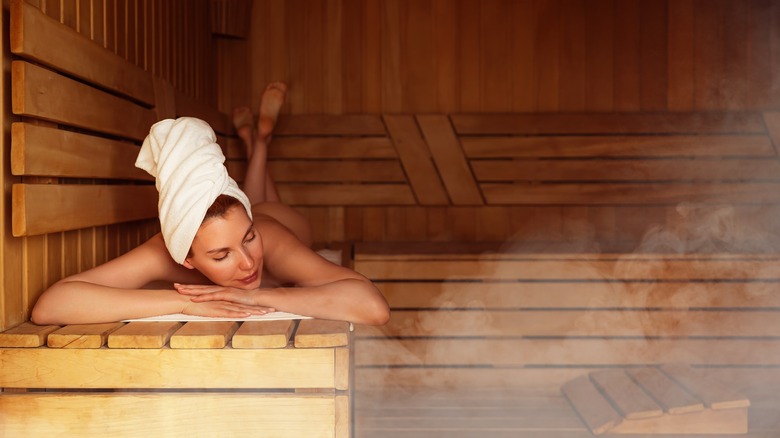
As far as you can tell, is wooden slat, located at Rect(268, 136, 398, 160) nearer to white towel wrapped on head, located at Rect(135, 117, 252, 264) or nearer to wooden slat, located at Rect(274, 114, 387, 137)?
wooden slat, located at Rect(274, 114, 387, 137)

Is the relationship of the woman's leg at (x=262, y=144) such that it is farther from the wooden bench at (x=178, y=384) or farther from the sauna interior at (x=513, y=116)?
the wooden bench at (x=178, y=384)

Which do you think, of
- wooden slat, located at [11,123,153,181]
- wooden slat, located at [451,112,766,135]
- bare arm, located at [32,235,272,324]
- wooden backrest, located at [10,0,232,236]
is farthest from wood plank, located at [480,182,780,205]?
bare arm, located at [32,235,272,324]

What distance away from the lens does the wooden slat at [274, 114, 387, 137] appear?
391 centimetres

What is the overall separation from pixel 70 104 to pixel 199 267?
56cm

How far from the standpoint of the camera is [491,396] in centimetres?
301

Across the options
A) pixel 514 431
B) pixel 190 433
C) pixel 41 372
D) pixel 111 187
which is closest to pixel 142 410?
pixel 190 433

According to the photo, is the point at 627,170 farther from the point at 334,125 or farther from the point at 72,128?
the point at 72,128

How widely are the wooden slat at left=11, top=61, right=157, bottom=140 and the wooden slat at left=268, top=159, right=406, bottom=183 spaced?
132cm

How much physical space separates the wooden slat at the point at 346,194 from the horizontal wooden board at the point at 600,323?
3.06 ft

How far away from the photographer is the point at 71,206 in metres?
Result: 1.96

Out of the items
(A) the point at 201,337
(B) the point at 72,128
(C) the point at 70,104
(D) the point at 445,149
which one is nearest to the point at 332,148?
(D) the point at 445,149

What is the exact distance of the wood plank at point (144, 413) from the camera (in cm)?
156

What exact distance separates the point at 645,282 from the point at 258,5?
238 cm

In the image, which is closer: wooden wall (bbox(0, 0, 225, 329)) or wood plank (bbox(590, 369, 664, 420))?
wooden wall (bbox(0, 0, 225, 329))
